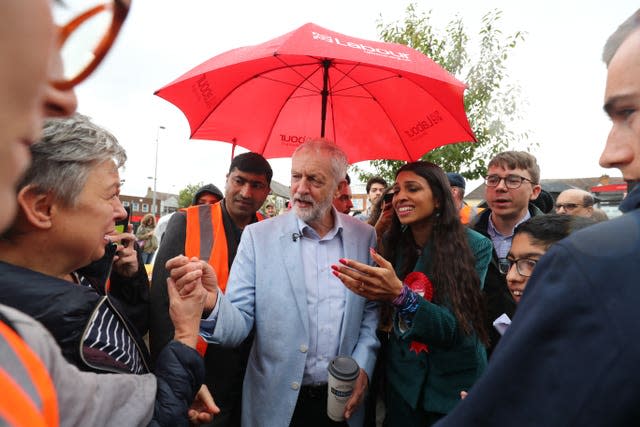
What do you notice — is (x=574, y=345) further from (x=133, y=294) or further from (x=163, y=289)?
(x=163, y=289)

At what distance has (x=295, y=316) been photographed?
2316mm

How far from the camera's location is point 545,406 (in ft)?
2.13

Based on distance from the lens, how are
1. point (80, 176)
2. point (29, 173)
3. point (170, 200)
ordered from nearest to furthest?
1. point (29, 173)
2. point (80, 176)
3. point (170, 200)

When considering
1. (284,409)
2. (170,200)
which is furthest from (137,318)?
(170,200)

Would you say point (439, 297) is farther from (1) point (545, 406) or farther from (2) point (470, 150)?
(2) point (470, 150)

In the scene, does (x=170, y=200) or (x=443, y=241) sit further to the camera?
(x=170, y=200)

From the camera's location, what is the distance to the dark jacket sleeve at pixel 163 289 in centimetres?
256

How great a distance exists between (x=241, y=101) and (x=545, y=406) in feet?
11.1

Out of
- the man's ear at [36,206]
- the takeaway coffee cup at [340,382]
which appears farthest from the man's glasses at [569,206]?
the man's ear at [36,206]

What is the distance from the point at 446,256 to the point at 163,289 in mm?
1929

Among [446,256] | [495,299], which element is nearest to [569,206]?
[495,299]

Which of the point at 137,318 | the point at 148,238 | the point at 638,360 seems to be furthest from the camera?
the point at 148,238

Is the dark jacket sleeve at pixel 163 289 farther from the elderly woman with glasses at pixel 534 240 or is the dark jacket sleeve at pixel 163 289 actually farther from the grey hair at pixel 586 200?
the grey hair at pixel 586 200

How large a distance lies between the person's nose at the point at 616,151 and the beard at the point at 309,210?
1.89m
